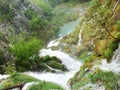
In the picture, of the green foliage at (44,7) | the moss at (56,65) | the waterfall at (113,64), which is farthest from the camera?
the green foliage at (44,7)

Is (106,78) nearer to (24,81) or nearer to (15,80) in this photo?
(24,81)

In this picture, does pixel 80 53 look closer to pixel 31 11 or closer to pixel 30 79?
pixel 30 79

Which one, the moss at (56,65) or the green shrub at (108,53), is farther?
the moss at (56,65)

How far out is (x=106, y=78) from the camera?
25250 millimetres

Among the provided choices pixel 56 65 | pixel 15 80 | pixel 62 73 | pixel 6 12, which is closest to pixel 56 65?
pixel 56 65

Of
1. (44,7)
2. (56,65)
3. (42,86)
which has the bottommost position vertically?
(42,86)

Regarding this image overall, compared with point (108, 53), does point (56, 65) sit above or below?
above

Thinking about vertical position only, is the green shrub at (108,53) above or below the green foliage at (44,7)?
below

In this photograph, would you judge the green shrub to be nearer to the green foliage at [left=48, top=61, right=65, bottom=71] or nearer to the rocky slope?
the rocky slope

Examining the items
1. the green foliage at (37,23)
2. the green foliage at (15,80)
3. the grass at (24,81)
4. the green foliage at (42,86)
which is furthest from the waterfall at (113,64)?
the green foliage at (37,23)

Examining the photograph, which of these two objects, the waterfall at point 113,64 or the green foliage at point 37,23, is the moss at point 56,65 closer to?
the waterfall at point 113,64

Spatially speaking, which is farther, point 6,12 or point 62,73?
point 6,12

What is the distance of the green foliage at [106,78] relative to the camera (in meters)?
24.3

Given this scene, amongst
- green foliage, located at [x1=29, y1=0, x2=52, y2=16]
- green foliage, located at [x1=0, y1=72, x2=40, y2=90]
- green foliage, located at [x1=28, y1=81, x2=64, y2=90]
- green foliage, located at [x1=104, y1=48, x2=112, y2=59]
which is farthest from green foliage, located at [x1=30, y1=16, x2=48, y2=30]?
green foliage, located at [x1=28, y1=81, x2=64, y2=90]
